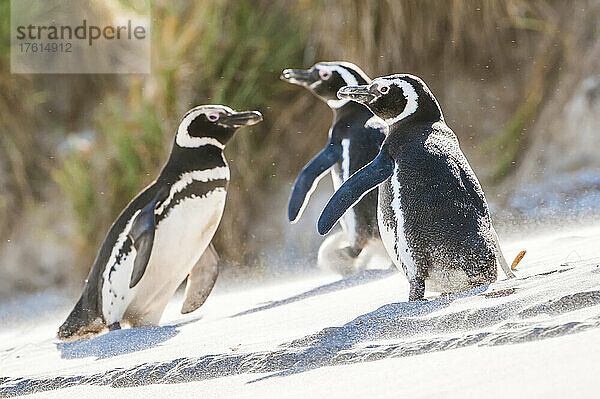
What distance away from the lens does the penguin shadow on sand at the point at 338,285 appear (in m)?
1.33

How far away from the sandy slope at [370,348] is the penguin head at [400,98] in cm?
26

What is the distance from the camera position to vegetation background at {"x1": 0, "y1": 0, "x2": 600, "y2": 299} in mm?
2248

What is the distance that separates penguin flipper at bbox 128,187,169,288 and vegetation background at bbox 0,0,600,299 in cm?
88

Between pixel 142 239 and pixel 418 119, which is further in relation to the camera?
pixel 142 239

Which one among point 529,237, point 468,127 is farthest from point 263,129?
point 529,237

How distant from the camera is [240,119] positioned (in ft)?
4.38

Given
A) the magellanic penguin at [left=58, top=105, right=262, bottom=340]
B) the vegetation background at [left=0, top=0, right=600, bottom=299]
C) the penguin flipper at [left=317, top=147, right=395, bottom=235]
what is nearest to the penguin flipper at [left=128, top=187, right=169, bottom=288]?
the magellanic penguin at [left=58, top=105, right=262, bottom=340]

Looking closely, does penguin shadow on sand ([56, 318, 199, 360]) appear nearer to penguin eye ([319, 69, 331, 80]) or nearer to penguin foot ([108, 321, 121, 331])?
penguin foot ([108, 321, 121, 331])

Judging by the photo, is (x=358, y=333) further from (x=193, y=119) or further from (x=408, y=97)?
(x=193, y=119)

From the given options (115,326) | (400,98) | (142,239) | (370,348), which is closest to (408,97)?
(400,98)

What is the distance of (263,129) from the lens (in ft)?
7.63

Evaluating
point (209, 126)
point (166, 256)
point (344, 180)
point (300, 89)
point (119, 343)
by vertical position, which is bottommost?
point (119, 343)

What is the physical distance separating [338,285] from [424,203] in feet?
1.25

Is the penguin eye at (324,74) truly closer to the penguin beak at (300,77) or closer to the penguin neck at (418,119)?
the penguin beak at (300,77)
